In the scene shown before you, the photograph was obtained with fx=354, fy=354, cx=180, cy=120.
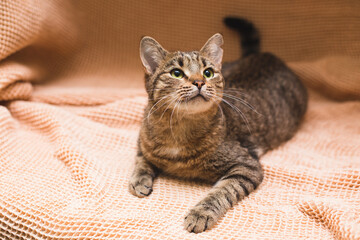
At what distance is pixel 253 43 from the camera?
7.68 feet

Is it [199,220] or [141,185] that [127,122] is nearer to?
[141,185]

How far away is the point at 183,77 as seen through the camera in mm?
1400

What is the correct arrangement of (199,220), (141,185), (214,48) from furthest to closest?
1. (214,48)
2. (141,185)
3. (199,220)

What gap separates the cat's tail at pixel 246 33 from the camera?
230 cm

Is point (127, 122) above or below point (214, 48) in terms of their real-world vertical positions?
below

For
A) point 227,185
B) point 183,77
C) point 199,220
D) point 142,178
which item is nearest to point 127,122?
point 142,178

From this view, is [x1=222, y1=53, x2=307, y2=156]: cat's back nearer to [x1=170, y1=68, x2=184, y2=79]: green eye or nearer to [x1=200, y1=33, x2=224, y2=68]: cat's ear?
[x1=200, y1=33, x2=224, y2=68]: cat's ear

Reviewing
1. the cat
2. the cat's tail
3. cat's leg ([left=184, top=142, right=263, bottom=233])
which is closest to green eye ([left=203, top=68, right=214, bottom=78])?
the cat

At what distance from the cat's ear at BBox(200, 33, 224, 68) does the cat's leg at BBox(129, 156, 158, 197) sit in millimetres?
547

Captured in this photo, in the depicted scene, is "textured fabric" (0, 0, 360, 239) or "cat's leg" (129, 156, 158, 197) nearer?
"textured fabric" (0, 0, 360, 239)

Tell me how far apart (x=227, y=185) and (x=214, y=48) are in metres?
0.59

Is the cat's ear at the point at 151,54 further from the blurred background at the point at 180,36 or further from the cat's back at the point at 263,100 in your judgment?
the blurred background at the point at 180,36

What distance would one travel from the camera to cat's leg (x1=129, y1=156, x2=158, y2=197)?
142cm

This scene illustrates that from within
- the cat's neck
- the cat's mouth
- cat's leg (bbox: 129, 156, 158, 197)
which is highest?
the cat's mouth
